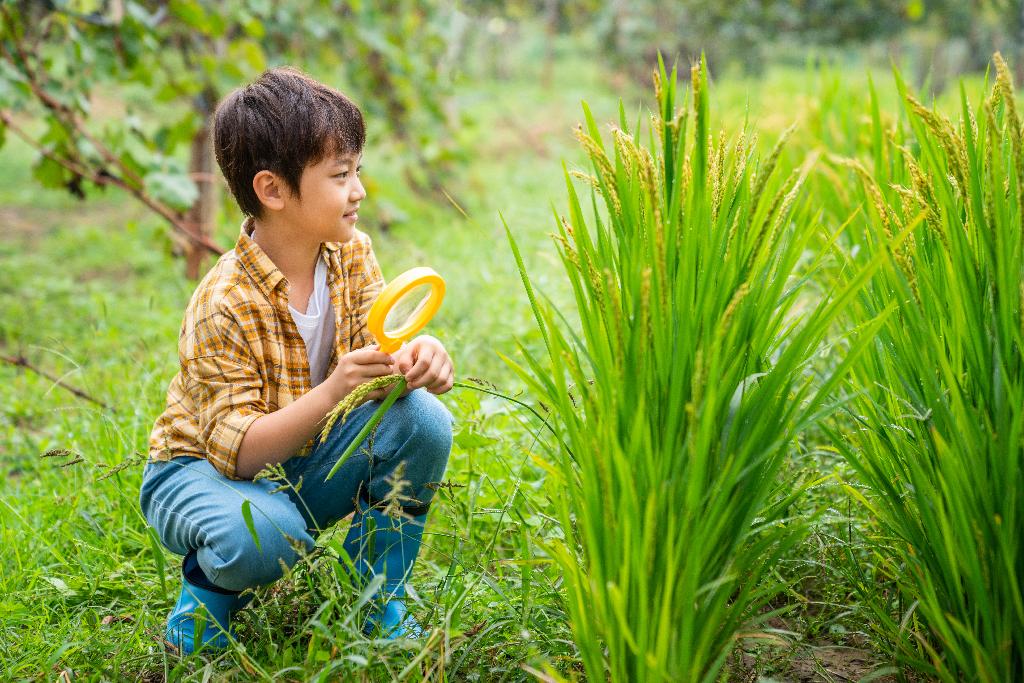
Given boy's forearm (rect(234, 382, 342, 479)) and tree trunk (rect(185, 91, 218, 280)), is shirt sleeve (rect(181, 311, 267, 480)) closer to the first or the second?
boy's forearm (rect(234, 382, 342, 479))

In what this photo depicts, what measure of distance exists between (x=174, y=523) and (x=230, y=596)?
16 centimetres

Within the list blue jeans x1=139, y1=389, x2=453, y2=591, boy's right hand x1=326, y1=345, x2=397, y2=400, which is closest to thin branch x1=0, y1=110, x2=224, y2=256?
blue jeans x1=139, y1=389, x2=453, y2=591

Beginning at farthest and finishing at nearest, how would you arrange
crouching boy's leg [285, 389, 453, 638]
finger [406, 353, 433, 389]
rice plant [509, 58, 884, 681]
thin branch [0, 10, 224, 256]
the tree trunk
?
the tree trunk, thin branch [0, 10, 224, 256], crouching boy's leg [285, 389, 453, 638], finger [406, 353, 433, 389], rice plant [509, 58, 884, 681]

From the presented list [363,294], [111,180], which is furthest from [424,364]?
[111,180]

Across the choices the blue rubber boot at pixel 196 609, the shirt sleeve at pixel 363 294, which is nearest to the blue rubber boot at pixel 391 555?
the blue rubber boot at pixel 196 609

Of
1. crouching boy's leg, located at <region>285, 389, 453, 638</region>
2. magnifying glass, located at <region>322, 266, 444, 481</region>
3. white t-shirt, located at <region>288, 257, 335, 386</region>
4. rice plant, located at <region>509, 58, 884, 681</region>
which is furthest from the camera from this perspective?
white t-shirt, located at <region>288, 257, 335, 386</region>

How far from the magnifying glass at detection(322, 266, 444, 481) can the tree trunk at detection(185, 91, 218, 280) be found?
270cm

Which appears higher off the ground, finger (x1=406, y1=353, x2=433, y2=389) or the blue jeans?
finger (x1=406, y1=353, x2=433, y2=389)

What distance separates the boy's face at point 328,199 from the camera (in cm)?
184

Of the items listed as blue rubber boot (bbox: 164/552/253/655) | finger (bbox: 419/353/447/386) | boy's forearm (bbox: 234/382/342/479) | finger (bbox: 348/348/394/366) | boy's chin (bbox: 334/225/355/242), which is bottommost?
blue rubber boot (bbox: 164/552/253/655)

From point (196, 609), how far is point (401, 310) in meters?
0.61

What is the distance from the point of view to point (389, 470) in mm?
1858

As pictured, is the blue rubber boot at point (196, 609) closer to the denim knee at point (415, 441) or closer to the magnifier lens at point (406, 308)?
the denim knee at point (415, 441)

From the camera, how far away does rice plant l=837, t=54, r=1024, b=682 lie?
127 centimetres
